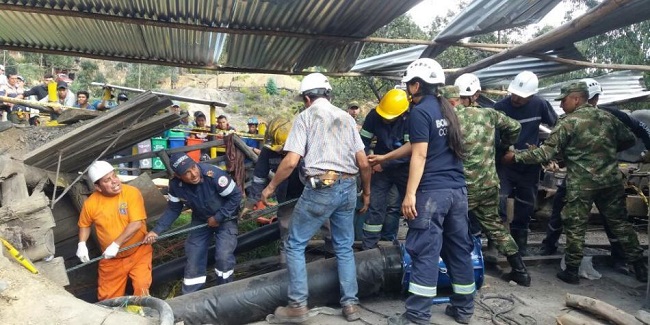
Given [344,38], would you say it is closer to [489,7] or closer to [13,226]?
[489,7]

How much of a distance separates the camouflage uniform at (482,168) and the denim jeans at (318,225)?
120 cm

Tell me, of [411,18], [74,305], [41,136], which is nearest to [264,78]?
[411,18]

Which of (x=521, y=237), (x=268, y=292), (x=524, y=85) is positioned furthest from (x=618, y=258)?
(x=268, y=292)

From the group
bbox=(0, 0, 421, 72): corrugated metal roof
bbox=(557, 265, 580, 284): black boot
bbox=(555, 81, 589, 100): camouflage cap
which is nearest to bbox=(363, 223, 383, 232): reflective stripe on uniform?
bbox=(557, 265, 580, 284): black boot

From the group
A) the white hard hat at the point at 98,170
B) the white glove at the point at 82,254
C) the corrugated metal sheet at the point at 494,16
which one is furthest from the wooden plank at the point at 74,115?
the corrugated metal sheet at the point at 494,16

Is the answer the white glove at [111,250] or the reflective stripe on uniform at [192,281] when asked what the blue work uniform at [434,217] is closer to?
the reflective stripe on uniform at [192,281]

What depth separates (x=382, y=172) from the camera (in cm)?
484

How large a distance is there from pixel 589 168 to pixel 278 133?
2816mm

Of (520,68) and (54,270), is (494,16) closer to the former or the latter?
(520,68)

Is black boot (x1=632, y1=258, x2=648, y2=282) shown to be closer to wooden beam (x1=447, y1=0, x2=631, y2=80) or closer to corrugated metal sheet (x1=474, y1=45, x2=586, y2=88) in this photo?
wooden beam (x1=447, y1=0, x2=631, y2=80)

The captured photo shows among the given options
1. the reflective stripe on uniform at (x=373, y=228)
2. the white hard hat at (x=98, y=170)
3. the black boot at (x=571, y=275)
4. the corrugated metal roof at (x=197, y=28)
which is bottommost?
the black boot at (x=571, y=275)

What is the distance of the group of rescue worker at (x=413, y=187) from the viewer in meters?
3.65

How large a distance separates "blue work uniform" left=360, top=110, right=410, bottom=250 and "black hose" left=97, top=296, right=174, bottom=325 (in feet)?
7.40

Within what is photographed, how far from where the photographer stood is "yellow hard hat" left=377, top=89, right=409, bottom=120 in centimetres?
477
